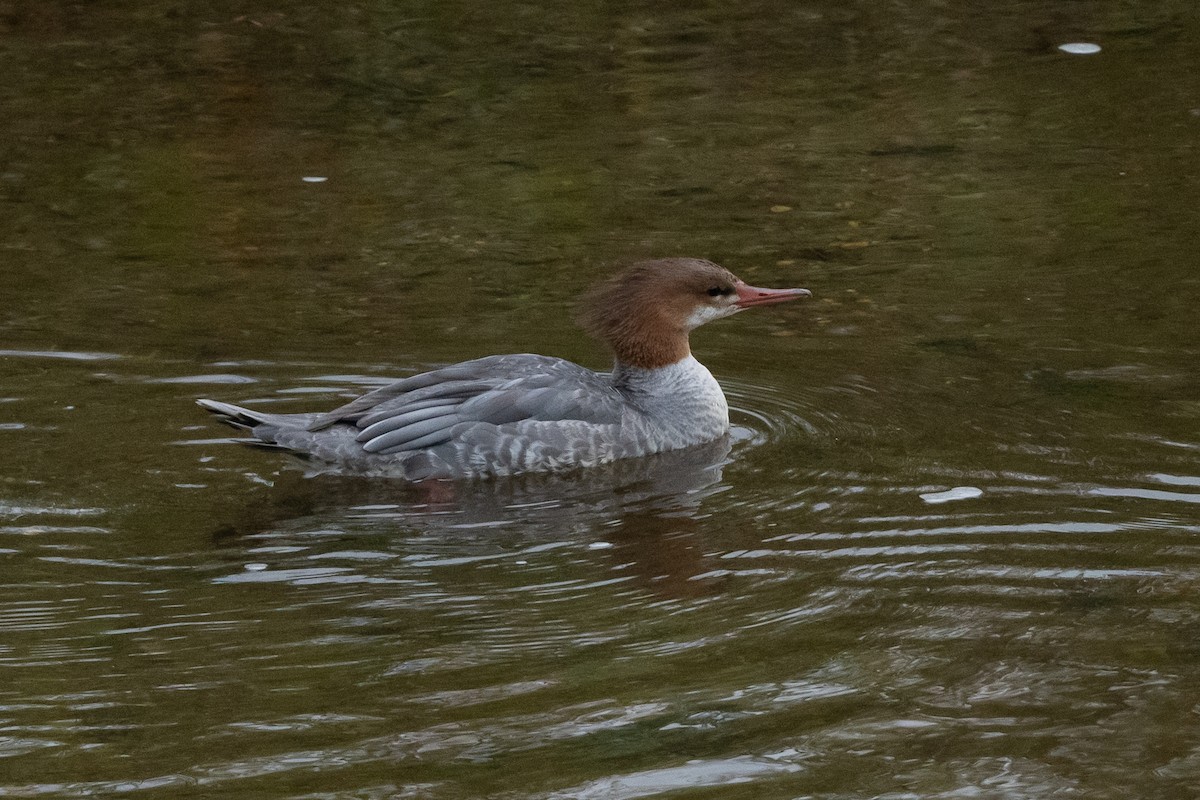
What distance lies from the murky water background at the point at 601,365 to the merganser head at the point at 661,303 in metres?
0.41

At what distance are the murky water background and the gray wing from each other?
0.26 metres

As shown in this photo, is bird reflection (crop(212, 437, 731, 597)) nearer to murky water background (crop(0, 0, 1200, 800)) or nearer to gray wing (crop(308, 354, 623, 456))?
murky water background (crop(0, 0, 1200, 800))

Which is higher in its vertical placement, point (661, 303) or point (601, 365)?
point (661, 303)

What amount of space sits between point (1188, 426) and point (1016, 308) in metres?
1.65

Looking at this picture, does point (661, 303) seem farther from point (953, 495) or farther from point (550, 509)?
point (953, 495)

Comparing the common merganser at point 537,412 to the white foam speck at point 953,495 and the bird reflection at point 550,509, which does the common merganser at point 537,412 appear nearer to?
the bird reflection at point 550,509

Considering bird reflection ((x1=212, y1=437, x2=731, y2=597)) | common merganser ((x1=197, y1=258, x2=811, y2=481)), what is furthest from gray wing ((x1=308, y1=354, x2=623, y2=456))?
bird reflection ((x1=212, y1=437, x2=731, y2=597))

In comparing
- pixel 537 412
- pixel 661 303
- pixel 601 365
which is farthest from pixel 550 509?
pixel 601 365

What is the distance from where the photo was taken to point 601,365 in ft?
26.7

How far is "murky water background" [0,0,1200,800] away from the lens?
4500 millimetres

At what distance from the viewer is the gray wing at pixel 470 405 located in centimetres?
686

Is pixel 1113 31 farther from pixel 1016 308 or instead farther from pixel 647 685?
pixel 647 685

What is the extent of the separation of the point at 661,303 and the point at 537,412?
830 millimetres

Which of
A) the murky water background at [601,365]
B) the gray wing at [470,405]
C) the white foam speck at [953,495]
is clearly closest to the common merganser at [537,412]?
the gray wing at [470,405]
